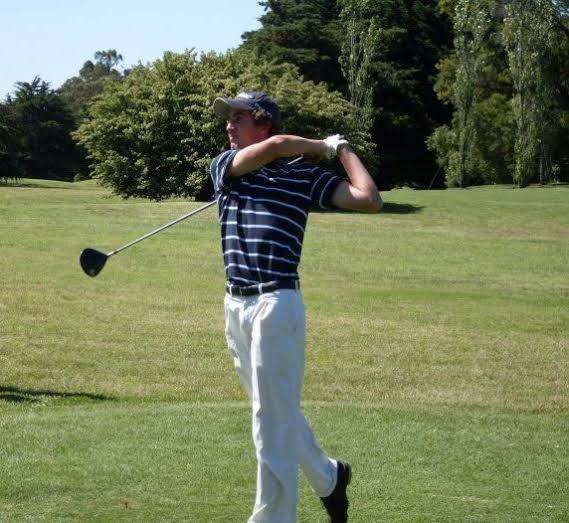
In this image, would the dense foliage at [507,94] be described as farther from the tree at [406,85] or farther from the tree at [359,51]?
the tree at [359,51]

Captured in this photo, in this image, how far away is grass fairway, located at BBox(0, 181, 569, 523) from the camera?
6191 millimetres

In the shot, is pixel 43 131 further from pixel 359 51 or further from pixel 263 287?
pixel 263 287

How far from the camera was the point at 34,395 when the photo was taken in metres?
10.6

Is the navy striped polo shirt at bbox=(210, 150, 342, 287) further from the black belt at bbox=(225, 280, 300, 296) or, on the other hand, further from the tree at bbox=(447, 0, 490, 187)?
the tree at bbox=(447, 0, 490, 187)

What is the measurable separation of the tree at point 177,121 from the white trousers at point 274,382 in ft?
107

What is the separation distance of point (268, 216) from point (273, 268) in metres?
0.23

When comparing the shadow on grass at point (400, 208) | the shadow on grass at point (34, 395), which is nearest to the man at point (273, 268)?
the shadow on grass at point (34, 395)

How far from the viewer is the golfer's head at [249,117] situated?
5180mm

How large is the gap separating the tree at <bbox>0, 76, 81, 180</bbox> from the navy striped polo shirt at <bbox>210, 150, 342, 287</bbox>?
7310cm

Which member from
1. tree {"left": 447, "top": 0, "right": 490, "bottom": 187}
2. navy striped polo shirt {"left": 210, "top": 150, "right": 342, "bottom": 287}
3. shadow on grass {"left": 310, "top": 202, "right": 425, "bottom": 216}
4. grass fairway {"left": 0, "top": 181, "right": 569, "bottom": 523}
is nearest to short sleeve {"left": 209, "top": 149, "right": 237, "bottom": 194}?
navy striped polo shirt {"left": 210, "top": 150, "right": 342, "bottom": 287}

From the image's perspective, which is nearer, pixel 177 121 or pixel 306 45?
pixel 177 121

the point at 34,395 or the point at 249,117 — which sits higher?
the point at 249,117

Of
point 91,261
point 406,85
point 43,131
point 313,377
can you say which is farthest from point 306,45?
point 91,261

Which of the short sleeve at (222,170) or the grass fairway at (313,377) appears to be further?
the grass fairway at (313,377)
